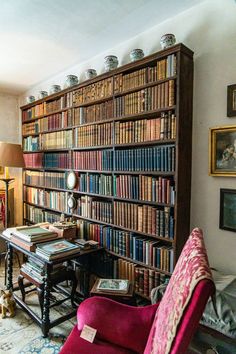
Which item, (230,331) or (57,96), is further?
(57,96)

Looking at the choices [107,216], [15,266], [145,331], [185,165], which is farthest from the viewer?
[15,266]

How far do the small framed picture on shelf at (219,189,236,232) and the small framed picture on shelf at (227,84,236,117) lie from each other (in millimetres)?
501

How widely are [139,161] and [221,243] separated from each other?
833mm

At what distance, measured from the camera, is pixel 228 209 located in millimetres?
1609

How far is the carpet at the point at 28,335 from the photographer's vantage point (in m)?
1.75

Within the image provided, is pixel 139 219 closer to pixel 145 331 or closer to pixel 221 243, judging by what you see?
pixel 221 243

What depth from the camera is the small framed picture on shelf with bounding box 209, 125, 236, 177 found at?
157cm

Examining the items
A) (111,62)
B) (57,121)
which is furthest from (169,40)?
(57,121)

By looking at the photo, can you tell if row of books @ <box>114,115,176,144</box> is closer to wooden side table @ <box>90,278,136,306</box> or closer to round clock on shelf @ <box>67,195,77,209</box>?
round clock on shelf @ <box>67,195,77,209</box>

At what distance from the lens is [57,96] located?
2783 millimetres

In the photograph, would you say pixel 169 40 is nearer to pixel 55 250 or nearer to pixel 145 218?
pixel 145 218

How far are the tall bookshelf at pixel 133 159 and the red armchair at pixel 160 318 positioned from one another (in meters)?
0.57

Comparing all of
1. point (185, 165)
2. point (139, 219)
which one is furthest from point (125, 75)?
point (139, 219)

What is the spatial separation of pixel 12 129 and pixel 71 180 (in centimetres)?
194
